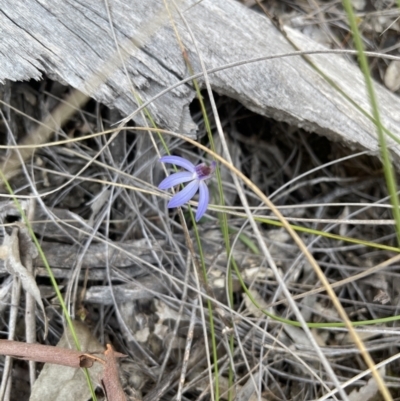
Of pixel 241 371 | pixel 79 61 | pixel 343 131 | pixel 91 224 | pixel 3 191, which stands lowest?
pixel 241 371

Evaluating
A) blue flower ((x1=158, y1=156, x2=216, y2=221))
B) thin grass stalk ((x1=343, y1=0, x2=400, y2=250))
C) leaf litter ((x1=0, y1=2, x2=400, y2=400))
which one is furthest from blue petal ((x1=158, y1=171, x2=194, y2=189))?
thin grass stalk ((x1=343, y1=0, x2=400, y2=250))

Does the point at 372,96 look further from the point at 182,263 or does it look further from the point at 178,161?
the point at 182,263

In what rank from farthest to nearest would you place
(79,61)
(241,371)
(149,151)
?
1. (149,151)
2. (241,371)
3. (79,61)

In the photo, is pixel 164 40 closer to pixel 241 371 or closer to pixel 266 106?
pixel 266 106

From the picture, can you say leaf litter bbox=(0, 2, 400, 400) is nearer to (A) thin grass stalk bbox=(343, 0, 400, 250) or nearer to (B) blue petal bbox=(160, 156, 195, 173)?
(B) blue petal bbox=(160, 156, 195, 173)

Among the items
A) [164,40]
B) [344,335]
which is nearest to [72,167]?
[164,40]

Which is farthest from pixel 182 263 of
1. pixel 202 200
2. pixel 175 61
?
pixel 175 61

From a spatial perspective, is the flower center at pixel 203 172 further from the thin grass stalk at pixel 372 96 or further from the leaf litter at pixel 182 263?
the thin grass stalk at pixel 372 96
